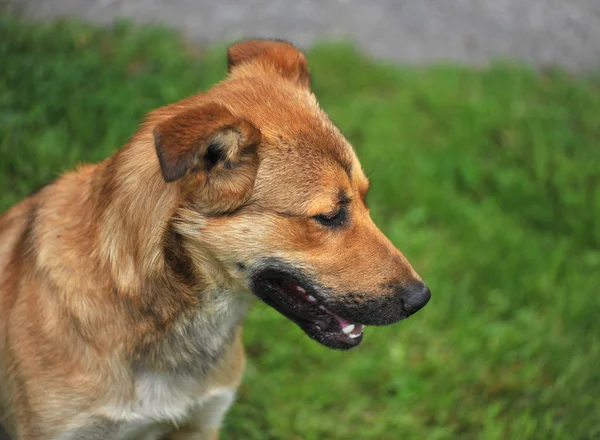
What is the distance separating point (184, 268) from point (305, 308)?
1.69 feet

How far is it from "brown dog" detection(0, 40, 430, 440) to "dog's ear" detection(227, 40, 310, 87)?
0.53 feet

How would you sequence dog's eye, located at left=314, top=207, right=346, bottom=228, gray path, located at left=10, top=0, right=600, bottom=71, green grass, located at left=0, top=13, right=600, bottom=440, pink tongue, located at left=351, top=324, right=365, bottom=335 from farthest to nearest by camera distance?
gray path, located at left=10, top=0, right=600, bottom=71, green grass, located at left=0, top=13, right=600, bottom=440, pink tongue, located at left=351, top=324, right=365, bottom=335, dog's eye, located at left=314, top=207, right=346, bottom=228

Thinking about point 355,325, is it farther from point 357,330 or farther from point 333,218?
point 333,218

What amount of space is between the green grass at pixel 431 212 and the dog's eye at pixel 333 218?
1.46m

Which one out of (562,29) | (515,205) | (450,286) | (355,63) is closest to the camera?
(450,286)

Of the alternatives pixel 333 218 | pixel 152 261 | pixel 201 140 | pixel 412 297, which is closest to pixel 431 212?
pixel 412 297

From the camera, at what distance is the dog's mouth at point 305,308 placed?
272cm

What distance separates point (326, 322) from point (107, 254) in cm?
91

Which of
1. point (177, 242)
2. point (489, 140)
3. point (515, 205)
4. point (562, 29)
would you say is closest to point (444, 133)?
point (489, 140)

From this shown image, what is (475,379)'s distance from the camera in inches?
168

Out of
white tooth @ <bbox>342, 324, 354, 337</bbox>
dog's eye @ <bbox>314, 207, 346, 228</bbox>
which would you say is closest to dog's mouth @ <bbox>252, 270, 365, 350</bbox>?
white tooth @ <bbox>342, 324, 354, 337</bbox>

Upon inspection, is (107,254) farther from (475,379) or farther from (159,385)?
(475,379)

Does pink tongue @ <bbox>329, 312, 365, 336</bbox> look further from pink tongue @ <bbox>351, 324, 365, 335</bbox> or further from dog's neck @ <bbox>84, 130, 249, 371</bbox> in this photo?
dog's neck @ <bbox>84, 130, 249, 371</bbox>

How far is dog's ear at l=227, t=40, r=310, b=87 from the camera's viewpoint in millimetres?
3135
